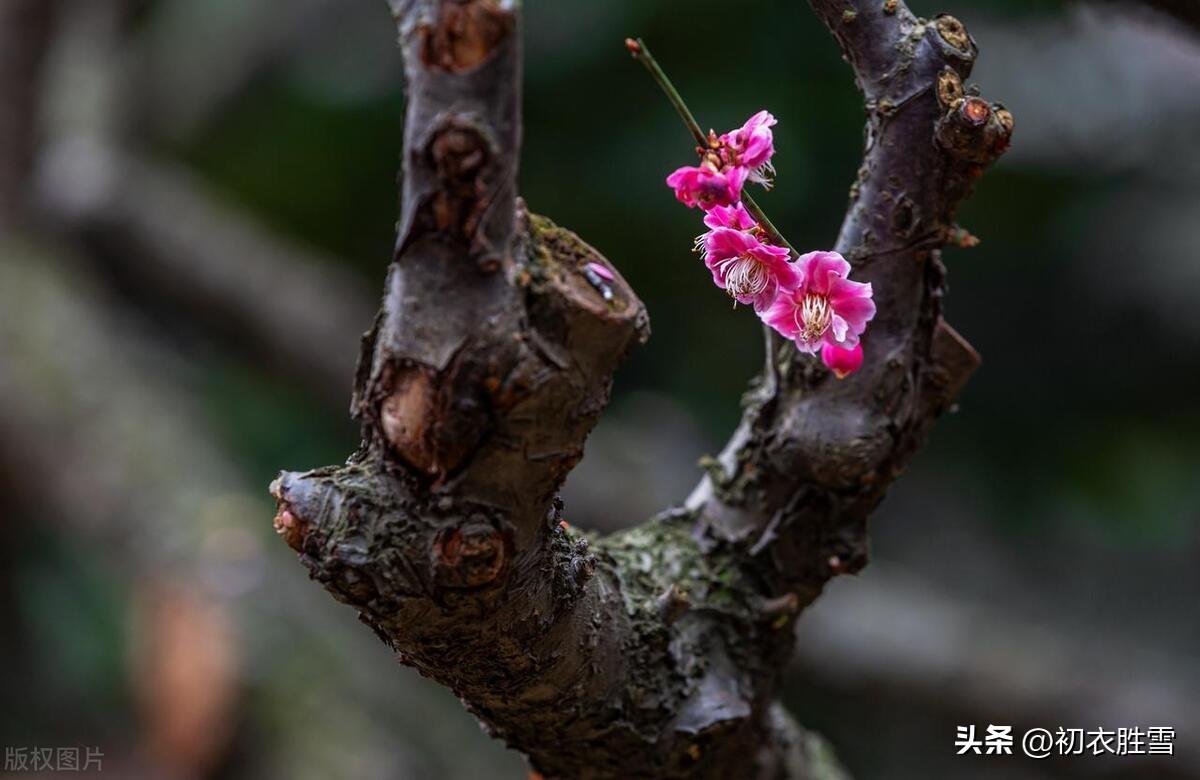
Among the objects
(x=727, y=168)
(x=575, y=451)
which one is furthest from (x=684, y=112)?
(x=575, y=451)

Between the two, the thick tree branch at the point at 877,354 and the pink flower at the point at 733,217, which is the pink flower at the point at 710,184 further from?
the thick tree branch at the point at 877,354

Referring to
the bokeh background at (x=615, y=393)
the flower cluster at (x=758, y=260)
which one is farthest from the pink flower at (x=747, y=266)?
the bokeh background at (x=615, y=393)

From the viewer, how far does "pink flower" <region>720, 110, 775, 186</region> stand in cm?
66

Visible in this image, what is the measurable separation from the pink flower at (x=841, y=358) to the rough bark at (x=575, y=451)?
0.04 m

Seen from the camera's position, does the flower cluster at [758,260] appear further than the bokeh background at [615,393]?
No

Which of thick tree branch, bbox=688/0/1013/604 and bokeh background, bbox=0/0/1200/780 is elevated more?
bokeh background, bbox=0/0/1200/780

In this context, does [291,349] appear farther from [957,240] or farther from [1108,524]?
[957,240]

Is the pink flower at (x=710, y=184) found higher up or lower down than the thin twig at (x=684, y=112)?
lower down

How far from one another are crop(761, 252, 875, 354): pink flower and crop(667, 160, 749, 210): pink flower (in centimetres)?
5

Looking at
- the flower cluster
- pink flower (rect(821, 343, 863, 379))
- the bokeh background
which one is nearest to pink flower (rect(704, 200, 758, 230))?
the flower cluster

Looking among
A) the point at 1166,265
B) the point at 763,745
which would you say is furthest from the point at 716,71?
the point at 763,745

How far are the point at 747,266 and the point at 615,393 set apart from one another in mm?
2303

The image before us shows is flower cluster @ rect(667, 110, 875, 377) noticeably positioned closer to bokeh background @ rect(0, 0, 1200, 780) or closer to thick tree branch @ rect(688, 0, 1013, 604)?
thick tree branch @ rect(688, 0, 1013, 604)

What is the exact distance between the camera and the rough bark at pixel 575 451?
564mm
